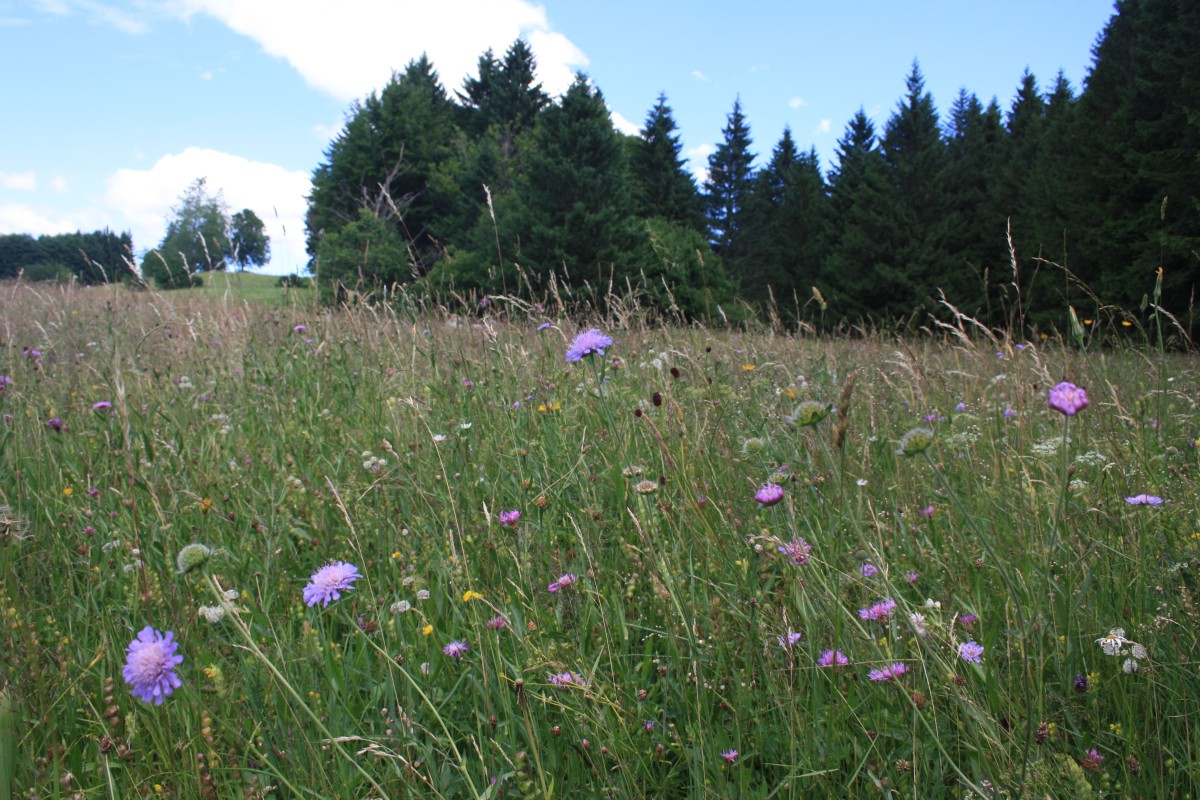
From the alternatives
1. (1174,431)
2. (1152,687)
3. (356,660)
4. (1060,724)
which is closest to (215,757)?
(356,660)

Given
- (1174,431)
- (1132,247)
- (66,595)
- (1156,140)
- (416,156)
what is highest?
(416,156)

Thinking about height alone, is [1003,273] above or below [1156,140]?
below

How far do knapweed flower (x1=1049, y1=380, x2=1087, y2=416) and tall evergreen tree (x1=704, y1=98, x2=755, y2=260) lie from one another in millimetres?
42516

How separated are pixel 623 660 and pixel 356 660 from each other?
0.58m

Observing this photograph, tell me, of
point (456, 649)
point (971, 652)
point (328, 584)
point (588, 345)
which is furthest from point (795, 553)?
point (588, 345)

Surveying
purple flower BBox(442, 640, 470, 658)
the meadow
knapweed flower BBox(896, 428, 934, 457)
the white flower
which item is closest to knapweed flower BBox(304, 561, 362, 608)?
the meadow

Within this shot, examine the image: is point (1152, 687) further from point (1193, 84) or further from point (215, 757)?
point (1193, 84)

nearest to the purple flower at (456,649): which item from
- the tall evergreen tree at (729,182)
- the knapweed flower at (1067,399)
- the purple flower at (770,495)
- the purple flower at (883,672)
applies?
the purple flower at (770,495)

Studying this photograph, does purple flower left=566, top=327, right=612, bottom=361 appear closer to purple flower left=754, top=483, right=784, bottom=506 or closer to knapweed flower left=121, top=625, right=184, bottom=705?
purple flower left=754, top=483, right=784, bottom=506

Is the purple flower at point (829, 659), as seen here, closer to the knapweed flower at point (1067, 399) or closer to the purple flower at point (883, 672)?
the purple flower at point (883, 672)

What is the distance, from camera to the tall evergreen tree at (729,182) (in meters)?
42.2

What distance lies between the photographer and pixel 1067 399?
31.4 inches

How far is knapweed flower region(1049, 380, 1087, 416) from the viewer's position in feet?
2.56

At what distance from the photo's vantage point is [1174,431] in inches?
117
